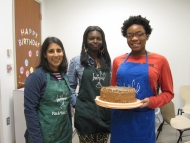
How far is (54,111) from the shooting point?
50.4 inches

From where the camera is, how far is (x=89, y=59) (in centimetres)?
157

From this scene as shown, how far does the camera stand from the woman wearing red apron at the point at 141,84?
1249 mm

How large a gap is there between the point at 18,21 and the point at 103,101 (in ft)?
6.84

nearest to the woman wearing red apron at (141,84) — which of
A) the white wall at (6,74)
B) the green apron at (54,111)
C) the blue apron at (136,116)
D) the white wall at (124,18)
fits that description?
the blue apron at (136,116)

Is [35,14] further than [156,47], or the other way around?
[156,47]

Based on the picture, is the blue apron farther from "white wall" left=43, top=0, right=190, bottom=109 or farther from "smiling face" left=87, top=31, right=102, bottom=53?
"white wall" left=43, top=0, right=190, bottom=109

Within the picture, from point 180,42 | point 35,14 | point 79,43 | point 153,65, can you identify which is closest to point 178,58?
point 180,42

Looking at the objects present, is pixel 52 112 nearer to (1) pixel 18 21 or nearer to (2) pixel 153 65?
(2) pixel 153 65

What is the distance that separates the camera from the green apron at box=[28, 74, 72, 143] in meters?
1.25

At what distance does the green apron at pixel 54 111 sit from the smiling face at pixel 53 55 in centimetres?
11

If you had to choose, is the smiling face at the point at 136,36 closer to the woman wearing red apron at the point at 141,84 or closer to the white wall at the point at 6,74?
the woman wearing red apron at the point at 141,84

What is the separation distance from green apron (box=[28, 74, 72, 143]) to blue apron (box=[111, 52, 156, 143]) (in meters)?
0.41

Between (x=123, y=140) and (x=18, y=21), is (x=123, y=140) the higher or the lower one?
the lower one

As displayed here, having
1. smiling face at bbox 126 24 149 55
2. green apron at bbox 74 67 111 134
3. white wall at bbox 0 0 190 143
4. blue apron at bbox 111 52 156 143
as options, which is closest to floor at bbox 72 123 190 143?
white wall at bbox 0 0 190 143
